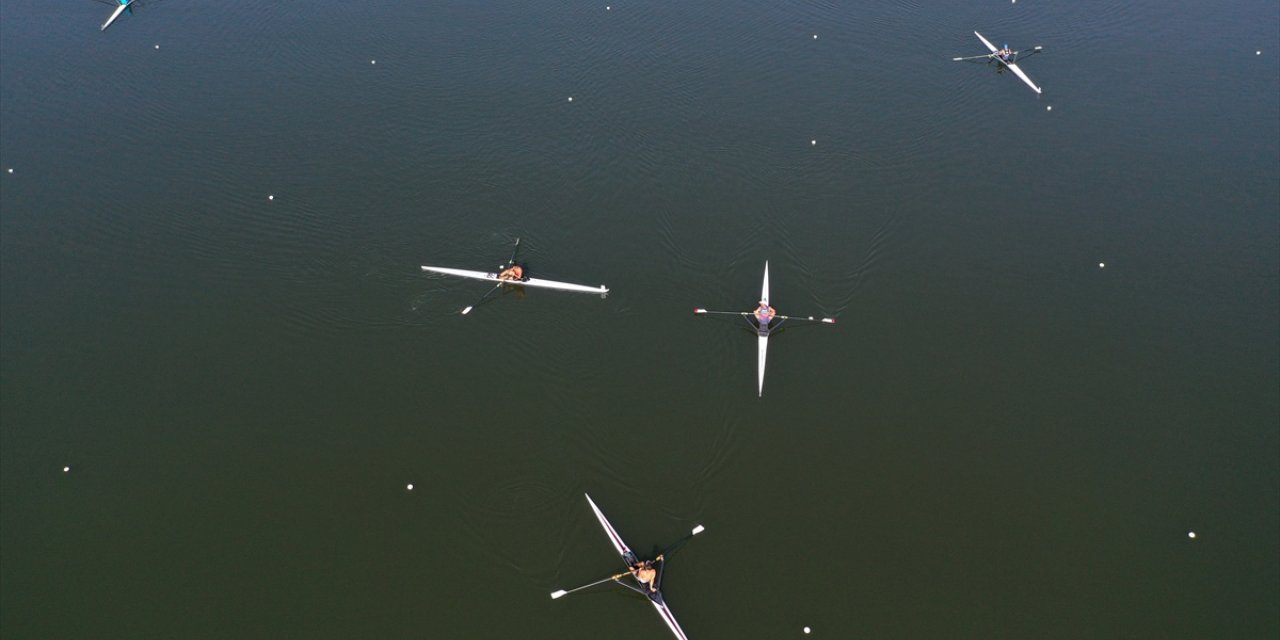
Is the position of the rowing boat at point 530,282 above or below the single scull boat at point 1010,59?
below

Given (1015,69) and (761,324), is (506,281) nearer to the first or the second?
(761,324)

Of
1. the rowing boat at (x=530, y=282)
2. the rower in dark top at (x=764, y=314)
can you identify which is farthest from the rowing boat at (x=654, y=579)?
the rowing boat at (x=530, y=282)

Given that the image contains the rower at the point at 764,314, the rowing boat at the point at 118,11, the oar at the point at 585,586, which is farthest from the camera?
the rowing boat at the point at 118,11

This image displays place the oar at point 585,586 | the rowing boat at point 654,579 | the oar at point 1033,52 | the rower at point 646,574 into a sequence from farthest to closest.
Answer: the oar at point 1033,52
the oar at point 585,586
the rower at point 646,574
the rowing boat at point 654,579

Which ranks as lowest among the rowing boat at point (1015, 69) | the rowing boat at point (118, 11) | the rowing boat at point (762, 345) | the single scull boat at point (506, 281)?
the rowing boat at point (762, 345)

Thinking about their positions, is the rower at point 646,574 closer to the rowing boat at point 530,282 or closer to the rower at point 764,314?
the rower at point 764,314

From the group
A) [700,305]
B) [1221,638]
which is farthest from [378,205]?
[1221,638]

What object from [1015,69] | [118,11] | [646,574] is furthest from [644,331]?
[118,11]

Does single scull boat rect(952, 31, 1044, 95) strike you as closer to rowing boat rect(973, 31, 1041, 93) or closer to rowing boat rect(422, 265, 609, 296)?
rowing boat rect(973, 31, 1041, 93)

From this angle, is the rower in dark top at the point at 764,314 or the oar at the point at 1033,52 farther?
the oar at the point at 1033,52
